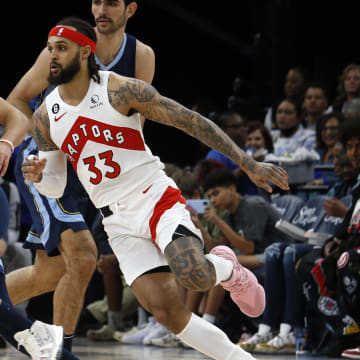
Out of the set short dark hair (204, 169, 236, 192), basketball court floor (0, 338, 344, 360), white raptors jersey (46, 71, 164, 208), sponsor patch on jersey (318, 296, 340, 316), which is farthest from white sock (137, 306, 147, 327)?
white raptors jersey (46, 71, 164, 208)

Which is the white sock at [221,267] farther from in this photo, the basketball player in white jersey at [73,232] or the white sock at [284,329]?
the white sock at [284,329]

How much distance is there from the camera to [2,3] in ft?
33.9

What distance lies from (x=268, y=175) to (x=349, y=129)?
2334 mm

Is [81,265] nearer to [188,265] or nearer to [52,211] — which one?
[52,211]

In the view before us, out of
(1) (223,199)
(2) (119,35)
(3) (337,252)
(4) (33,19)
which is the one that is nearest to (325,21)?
(4) (33,19)

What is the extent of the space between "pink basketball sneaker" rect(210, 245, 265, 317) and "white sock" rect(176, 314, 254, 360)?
0.96 feet

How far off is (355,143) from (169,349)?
216cm

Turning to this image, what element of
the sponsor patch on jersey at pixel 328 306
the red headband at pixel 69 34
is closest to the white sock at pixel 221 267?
the red headband at pixel 69 34

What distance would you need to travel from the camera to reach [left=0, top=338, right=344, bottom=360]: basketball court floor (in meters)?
5.39

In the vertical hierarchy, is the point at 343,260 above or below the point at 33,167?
below

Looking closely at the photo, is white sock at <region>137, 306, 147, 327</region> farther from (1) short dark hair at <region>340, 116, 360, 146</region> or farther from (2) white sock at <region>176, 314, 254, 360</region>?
(2) white sock at <region>176, 314, 254, 360</region>

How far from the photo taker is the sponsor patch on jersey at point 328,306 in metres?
5.55

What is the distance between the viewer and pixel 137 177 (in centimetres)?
390

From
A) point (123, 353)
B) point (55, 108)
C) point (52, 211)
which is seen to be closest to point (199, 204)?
point (123, 353)
